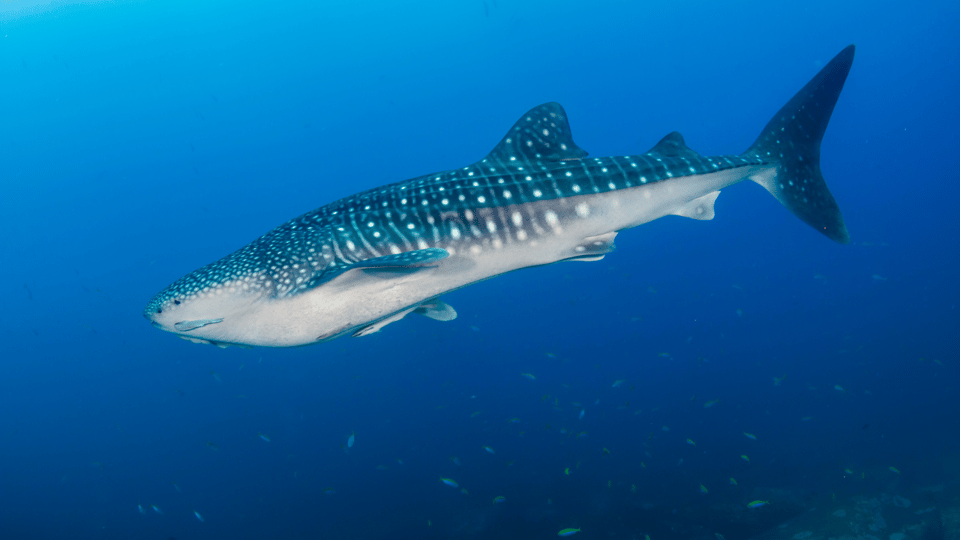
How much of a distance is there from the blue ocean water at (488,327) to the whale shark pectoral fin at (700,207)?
11887 millimetres

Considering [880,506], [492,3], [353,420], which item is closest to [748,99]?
[492,3]

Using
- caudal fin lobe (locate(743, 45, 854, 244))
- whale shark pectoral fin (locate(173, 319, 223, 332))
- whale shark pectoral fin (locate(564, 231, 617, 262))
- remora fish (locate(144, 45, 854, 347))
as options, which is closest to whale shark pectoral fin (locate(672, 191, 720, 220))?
remora fish (locate(144, 45, 854, 347))

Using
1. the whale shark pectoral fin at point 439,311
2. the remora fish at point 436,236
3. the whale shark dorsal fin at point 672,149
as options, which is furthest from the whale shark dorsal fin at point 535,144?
the whale shark pectoral fin at point 439,311

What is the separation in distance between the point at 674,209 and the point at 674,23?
4878cm

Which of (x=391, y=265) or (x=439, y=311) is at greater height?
(x=391, y=265)

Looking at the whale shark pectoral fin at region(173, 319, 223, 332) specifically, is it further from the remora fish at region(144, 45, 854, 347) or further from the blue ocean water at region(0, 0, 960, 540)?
the blue ocean water at region(0, 0, 960, 540)

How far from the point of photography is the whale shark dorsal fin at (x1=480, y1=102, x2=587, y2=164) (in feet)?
12.0

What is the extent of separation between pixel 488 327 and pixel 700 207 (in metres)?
39.5

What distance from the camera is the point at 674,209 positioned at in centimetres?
372

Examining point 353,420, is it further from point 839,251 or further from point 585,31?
point 839,251

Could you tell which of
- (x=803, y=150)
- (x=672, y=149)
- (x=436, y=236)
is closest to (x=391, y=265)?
(x=436, y=236)

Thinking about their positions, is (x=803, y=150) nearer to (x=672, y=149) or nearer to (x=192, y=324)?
(x=672, y=149)

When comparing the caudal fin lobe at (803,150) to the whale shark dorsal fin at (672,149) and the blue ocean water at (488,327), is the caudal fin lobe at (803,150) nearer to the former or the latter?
the whale shark dorsal fin at (672,149)

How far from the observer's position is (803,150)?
13.2 feet
